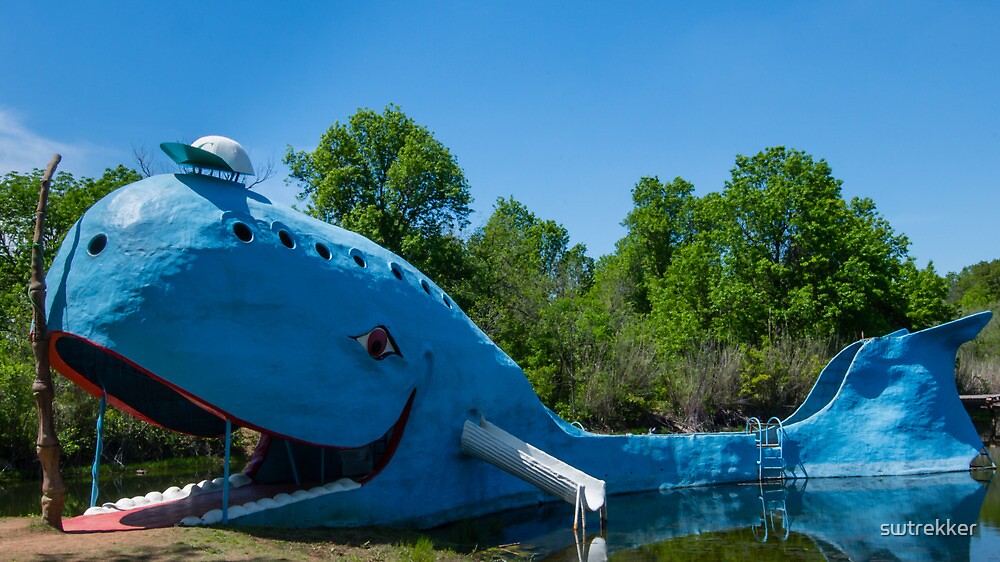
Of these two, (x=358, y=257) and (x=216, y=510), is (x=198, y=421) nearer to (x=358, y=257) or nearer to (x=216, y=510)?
(x=216, y=510)

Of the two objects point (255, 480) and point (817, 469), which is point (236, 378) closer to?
point (255, 480)

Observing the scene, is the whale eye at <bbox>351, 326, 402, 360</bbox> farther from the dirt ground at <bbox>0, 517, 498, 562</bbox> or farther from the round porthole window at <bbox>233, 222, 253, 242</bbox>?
the dirt ground at <bbox>0, 517, 498, 562</bbox>

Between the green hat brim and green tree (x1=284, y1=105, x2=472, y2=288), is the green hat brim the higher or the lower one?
the lower one

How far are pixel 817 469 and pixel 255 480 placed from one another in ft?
43.9

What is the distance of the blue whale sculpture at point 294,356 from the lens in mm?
9805

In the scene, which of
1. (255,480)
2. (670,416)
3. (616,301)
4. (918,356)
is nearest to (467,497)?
(255,480)

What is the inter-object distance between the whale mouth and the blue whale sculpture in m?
0.03

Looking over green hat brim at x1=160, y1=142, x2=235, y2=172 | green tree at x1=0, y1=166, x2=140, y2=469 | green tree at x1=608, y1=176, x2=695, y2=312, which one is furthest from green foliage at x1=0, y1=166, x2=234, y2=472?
green tree at x1=608, y1=176, x2=695, y2=312

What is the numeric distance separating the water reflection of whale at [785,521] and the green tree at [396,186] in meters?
13.2


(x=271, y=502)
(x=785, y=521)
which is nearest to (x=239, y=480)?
(x=271, y=502)

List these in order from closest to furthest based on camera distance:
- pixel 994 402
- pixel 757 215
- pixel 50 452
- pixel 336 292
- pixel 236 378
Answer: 1. pixel 50 452
2. pixel 236 378
3. pixel 336 292
4. pixel 994 402
5. pixel 757 215

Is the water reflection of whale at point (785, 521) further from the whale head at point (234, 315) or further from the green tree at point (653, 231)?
the green tree at point (653, 231)

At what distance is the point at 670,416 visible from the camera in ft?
92.4

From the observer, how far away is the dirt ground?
8477 mm
